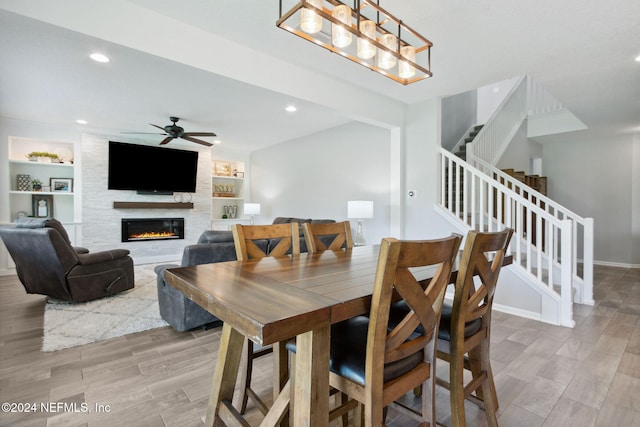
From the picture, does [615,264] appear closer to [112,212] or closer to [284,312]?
[284,312]

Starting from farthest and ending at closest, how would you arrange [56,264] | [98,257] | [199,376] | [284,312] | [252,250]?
[98,257] < [56,264] < [199,376] < [252,250] < [284,312]

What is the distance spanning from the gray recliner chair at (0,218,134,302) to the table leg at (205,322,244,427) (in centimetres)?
283

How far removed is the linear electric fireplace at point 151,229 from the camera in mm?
6147

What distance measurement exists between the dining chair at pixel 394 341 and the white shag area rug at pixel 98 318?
7.63 feet

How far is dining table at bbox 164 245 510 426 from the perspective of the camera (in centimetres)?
87

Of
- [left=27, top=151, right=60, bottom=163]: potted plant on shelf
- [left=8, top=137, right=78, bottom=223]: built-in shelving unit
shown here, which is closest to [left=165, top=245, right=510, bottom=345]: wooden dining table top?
[left=8, top=137, right=78, bottom=223]: built-in shelving unit

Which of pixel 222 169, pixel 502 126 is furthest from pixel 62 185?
pixel 502 126

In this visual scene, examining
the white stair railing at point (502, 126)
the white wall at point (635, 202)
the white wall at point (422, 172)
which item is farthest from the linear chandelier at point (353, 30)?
the white wall at point (635, 202)

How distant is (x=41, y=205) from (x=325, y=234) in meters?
6.01

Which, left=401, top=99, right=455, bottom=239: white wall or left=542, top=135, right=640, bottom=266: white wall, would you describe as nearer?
left=401, top=99, right=455, bottom=239: white wall

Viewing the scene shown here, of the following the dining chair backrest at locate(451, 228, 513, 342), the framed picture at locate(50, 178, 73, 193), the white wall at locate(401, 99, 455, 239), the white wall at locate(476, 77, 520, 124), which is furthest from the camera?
the white wall at locate(476, 77, 520, 124)

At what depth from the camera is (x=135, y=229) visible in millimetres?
6293

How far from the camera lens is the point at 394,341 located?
1.04 meters

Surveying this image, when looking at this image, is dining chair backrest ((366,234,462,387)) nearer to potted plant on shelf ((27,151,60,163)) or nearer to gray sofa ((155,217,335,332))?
gray sofa ((155,217,335,332))
